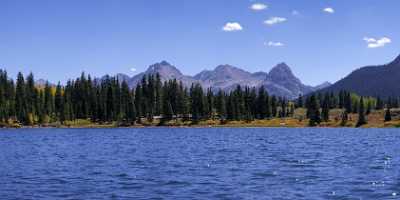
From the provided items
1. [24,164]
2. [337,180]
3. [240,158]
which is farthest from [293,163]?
[24,164]

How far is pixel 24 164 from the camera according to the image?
6581cm

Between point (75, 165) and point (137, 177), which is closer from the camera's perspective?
point (137, 177)

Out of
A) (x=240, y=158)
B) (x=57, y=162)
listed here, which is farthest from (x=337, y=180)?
(x=57, y=162)

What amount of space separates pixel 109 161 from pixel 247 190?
29.6m

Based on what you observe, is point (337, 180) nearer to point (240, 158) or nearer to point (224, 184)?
point (224, 184)

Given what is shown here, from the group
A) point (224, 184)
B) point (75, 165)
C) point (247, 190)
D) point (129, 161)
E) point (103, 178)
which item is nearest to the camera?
point (247, 190)

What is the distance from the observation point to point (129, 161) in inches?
2680

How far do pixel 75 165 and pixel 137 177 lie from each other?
48.8 feet

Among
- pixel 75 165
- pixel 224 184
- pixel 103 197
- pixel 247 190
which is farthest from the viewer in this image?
pixel 75 165

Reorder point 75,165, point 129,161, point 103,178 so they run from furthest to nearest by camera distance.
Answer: point 129,161 → point 75,165 → point 103,178

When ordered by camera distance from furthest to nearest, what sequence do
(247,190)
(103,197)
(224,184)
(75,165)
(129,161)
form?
(129,161) < (75,165) < (224,184) < (247,190) < (103,197)

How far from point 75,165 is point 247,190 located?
27.0 metres

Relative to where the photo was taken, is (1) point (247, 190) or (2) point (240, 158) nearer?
(1) point (247, 190)

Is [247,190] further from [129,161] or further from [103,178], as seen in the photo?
[129,161]
